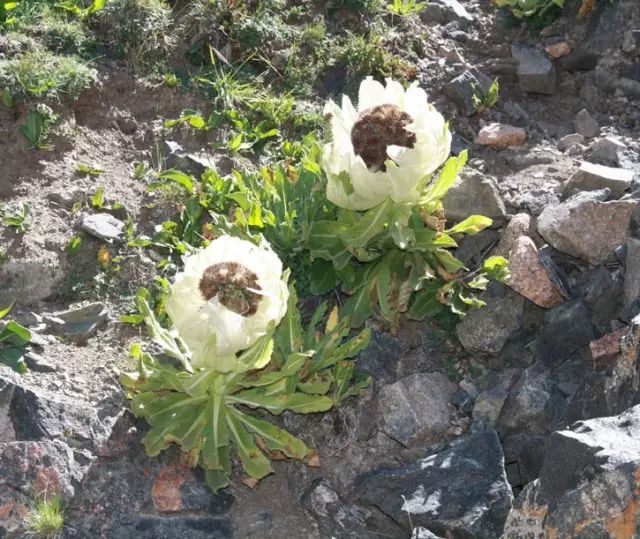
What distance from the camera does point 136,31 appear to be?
6.74 meters

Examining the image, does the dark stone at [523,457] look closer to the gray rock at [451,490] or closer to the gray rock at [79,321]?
the gray rock at [451,490]

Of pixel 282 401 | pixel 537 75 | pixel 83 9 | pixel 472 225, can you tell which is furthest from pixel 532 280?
pixel 83 9

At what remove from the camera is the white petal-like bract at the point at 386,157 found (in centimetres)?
508

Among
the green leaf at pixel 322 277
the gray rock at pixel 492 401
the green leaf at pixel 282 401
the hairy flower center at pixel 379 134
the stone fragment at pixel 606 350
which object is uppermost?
the hairy flower center at pixel 379 134

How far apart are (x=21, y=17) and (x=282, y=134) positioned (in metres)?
1.80

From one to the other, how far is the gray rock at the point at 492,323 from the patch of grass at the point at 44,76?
2669 millimetres

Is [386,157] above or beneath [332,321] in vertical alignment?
above

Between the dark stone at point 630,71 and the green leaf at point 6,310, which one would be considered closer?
the green leaf at point 6,310

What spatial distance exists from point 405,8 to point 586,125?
1.49 meters

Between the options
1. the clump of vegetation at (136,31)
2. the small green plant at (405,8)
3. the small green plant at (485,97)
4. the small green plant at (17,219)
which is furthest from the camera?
the small green plant at (405,8)

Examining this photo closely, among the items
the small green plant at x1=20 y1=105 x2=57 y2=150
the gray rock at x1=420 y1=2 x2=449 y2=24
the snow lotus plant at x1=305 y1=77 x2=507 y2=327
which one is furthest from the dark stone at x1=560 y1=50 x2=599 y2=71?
the small green plant at x1=20 y1=105 x2=57 y2=150

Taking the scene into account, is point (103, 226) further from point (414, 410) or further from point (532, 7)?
point (532, 7)

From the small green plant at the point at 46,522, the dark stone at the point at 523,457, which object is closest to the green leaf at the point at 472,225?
the dark stone at the point at 523,457

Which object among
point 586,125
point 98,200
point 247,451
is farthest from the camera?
point 586,125
